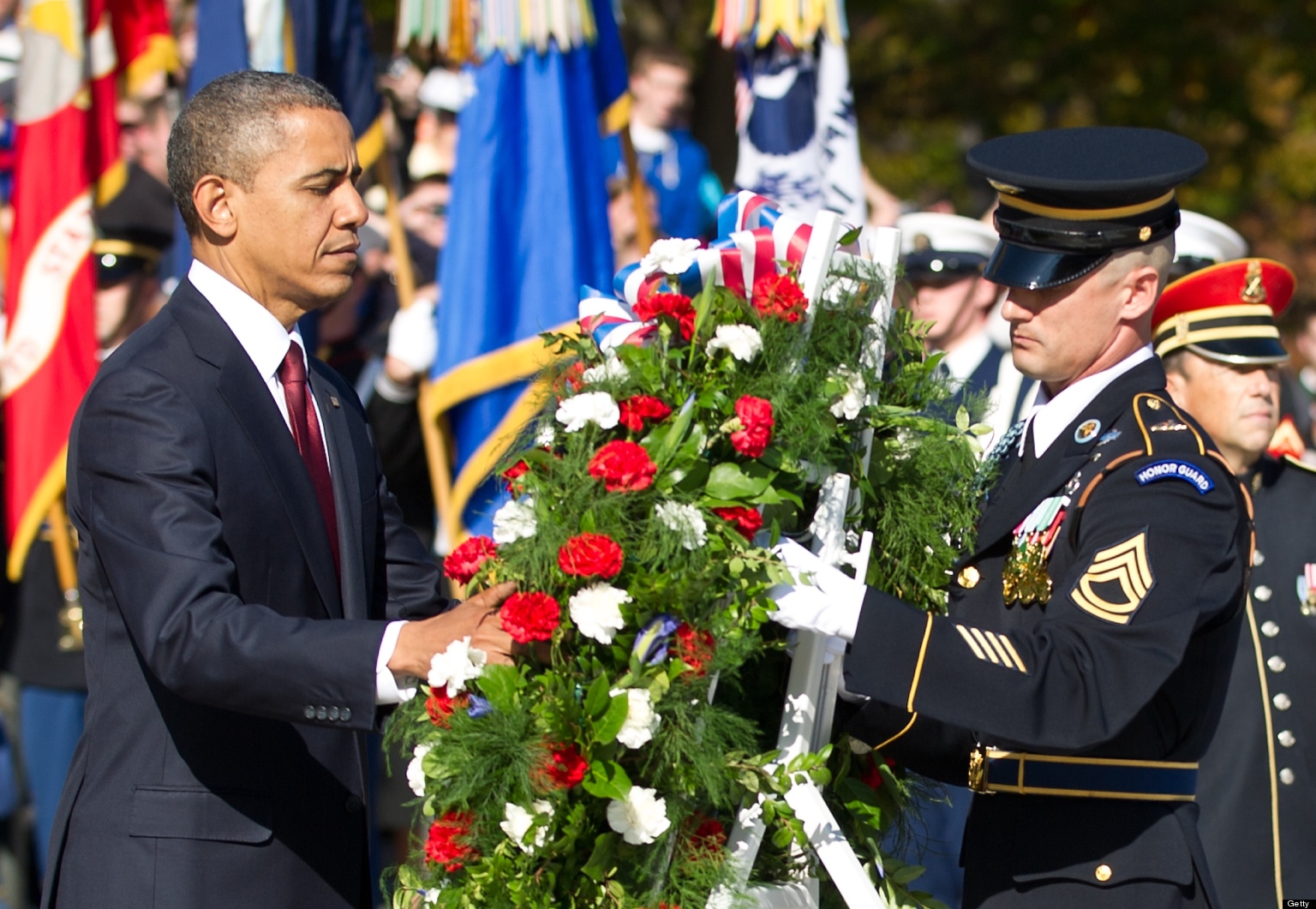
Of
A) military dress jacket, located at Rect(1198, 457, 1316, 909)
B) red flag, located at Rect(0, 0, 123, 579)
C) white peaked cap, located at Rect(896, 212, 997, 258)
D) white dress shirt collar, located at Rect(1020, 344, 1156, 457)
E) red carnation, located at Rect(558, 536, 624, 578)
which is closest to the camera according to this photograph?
red carnation, located at Rect(558, 536, 624, 578)

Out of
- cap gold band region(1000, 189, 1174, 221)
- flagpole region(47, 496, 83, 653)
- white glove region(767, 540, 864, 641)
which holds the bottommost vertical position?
flagpole region(47, 496, 83, 653)

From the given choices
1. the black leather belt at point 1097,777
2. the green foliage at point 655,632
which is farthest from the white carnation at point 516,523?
the black leather belt at point 1097,777

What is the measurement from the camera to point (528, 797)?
2525 millimetres

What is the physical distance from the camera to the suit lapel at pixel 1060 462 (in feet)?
9.67

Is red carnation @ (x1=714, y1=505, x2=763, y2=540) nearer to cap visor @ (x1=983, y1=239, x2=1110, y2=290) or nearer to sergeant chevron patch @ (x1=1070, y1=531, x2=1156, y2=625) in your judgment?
sergeant chevron patch @ (x1=1070, y1=531, x2=1156, y2=625)

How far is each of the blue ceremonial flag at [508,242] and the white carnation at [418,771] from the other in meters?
3.59

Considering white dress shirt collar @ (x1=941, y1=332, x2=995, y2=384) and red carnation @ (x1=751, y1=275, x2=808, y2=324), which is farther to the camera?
white dress shirt collar @ (x1=941, y1=332, x2=995, y2=384)

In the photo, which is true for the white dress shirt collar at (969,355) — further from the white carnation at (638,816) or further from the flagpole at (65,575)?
the white carnation at (638,816)

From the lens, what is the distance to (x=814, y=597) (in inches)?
104

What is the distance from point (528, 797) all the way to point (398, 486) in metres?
4.25

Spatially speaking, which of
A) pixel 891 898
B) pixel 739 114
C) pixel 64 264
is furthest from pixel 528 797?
pixel 739 114

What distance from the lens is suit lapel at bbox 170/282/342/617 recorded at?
2826 millimetres

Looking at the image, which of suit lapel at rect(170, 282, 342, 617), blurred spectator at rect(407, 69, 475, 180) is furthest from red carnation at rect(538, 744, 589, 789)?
blurred spectator at rect(407, 69, 475, 180)

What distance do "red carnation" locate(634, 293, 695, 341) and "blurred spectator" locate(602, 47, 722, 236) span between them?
578 centimetres
